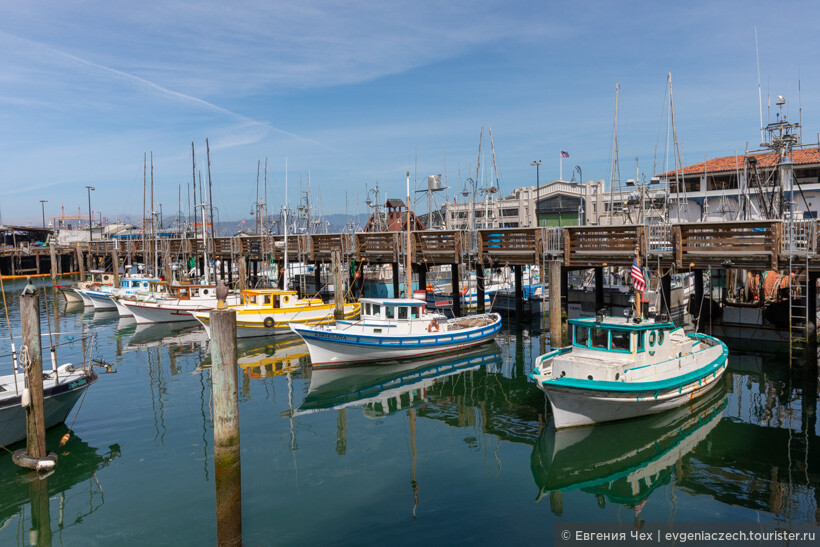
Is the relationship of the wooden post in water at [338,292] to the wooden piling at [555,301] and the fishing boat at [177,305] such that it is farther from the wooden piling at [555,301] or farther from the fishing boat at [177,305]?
the wooden piling at [555,301]

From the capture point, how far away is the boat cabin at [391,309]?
83.3ft

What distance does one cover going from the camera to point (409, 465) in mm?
14148

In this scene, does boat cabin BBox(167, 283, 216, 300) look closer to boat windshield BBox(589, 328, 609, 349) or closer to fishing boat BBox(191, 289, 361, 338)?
fishing boat BBox(191, 289, 361, 338)

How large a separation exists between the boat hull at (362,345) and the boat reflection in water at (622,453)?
9.60 metres

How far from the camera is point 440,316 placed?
27.0 m

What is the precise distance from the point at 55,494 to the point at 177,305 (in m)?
25.9

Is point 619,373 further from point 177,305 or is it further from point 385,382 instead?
point 177,305

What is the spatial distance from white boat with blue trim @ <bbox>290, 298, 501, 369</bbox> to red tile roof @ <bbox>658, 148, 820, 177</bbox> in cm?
3414

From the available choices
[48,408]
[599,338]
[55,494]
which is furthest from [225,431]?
[599,338]

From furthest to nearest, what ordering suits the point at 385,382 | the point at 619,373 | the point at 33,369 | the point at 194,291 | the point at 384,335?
the point at 194,291
the point at 384,335
the point at 385,382
the point at 619,373
the point at 33,369

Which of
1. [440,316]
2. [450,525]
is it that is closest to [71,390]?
[450,525]

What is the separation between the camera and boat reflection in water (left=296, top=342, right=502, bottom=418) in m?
19.6

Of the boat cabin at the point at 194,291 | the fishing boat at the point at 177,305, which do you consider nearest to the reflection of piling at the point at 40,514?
the fishing boat at the point at 177,305

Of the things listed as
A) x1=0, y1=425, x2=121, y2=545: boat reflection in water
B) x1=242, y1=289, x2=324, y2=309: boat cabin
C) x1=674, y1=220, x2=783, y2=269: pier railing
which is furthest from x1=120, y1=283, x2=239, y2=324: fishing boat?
x1=674, y1=220, x2=783, y2=269: pier railing
